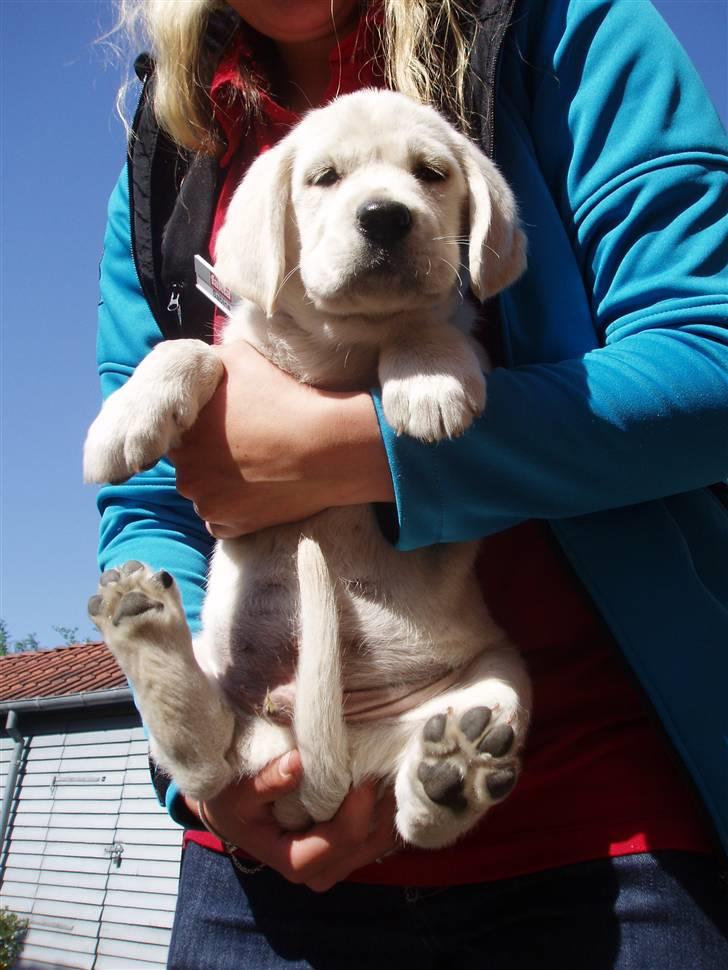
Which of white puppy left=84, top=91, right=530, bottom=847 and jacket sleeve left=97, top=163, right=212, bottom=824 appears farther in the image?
jacket sleeve left=97, top=163, right=212, bottom=824

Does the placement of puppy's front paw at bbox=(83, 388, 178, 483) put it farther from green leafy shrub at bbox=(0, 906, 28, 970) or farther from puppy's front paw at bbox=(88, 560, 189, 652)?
green leafy shrub at bbox=(0, 906, 28, 970)

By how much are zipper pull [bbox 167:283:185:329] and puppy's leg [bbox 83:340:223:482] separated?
428 mm

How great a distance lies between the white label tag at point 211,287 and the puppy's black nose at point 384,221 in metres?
0.53

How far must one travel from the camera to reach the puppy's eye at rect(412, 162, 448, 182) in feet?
7.54

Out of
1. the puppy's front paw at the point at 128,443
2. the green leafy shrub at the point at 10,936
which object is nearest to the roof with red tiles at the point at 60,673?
the green leafy shrub at the point at 10,936

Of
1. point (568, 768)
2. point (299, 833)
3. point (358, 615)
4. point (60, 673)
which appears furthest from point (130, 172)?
point (60, 673)

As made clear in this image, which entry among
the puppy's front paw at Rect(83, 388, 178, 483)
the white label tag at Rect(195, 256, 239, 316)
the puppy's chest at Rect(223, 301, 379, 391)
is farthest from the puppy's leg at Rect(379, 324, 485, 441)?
the white label tag at Rect(195, 256, 239, 316)

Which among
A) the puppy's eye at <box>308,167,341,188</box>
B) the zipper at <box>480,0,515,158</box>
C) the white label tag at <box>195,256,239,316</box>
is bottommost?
the white label tag at <box>195,256,239,316</box>

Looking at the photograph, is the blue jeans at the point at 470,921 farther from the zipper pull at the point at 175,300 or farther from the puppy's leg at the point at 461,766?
the zipper pull at the point at 175,300

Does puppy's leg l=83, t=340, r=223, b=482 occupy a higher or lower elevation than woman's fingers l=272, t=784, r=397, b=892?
higher

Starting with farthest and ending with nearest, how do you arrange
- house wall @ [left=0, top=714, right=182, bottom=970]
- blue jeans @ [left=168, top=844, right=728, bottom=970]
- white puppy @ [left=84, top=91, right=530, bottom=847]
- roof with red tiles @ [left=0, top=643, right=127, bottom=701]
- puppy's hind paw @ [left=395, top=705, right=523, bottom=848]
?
1. roof with red tiles @ [left=0, top=643, right=127, bottom=701]
2. house wall @ [left=0, top=714, right=182, bottom=970]
3. white puppy @ [left=84, top=91, right=530, bottom=847]
4. puppy's hind paw @ [left=395, top=705, right=523, bottom=848]
5. blue jeans @ [left=168, top=844, right=728, bottom=970]

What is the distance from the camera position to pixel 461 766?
1703 mm

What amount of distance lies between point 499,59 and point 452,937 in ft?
5.98

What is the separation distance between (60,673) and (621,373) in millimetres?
16885
